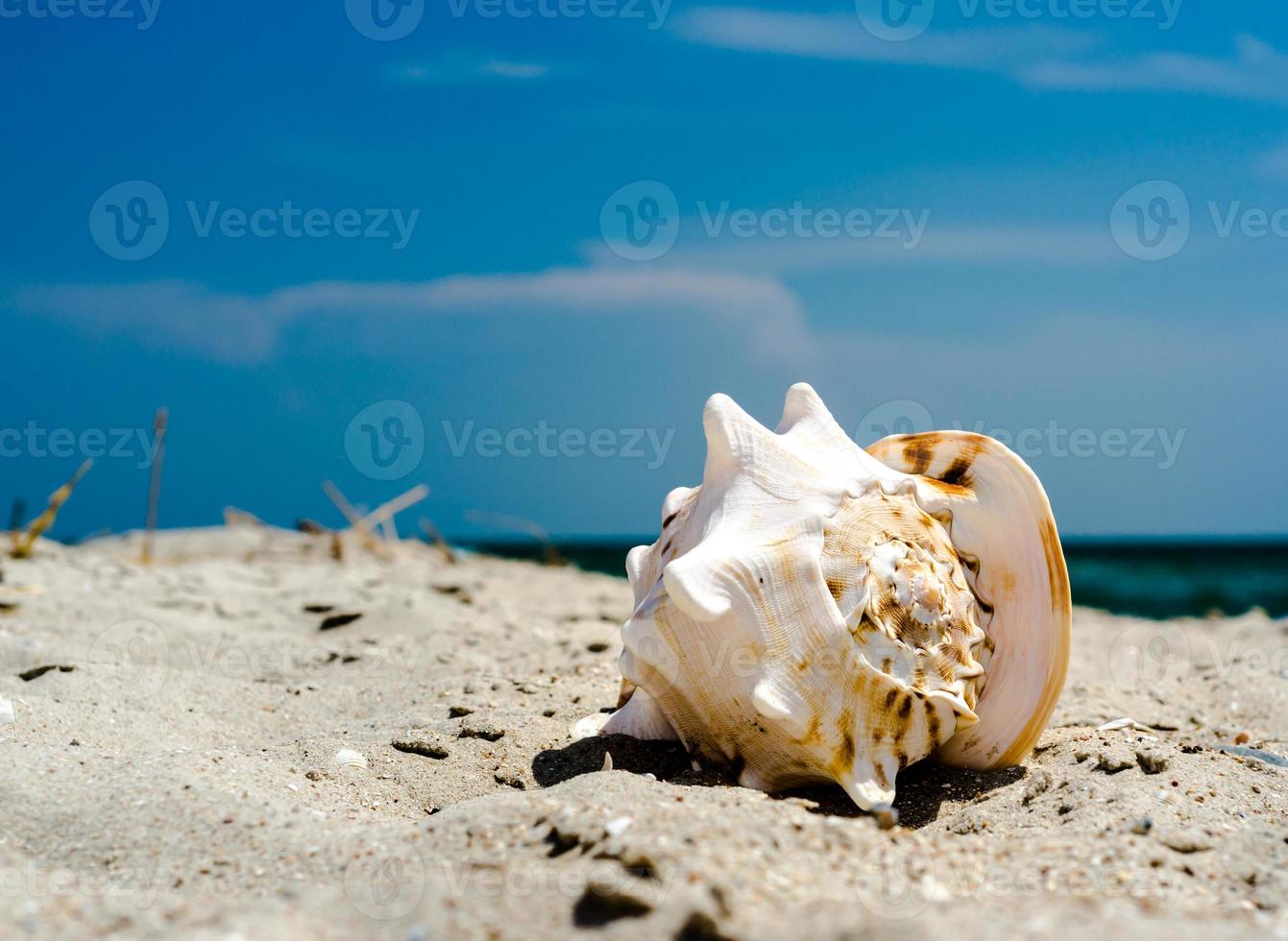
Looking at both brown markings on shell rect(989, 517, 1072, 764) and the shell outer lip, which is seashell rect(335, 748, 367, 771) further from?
brown markings on shell rect(989, 517, 1072, 764)

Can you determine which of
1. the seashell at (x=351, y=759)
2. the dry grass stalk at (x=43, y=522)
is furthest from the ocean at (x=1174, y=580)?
the seashell at (x=351, y=759)

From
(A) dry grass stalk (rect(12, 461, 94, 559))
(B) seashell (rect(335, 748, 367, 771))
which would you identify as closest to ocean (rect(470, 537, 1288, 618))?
(A) dry grass stalk (rect(12, 461, 94, 559))

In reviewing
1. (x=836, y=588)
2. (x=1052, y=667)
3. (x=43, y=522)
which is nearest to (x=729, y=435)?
(x=836, y=588)

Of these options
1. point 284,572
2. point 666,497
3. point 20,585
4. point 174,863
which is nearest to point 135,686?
point 174,863

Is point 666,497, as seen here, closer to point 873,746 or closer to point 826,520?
point 826,520

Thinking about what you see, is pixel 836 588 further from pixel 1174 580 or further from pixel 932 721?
pixel 1174 580

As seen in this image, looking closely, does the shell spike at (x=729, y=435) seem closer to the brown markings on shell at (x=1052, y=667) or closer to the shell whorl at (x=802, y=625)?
the shell whorl at (x=802, y=625)
